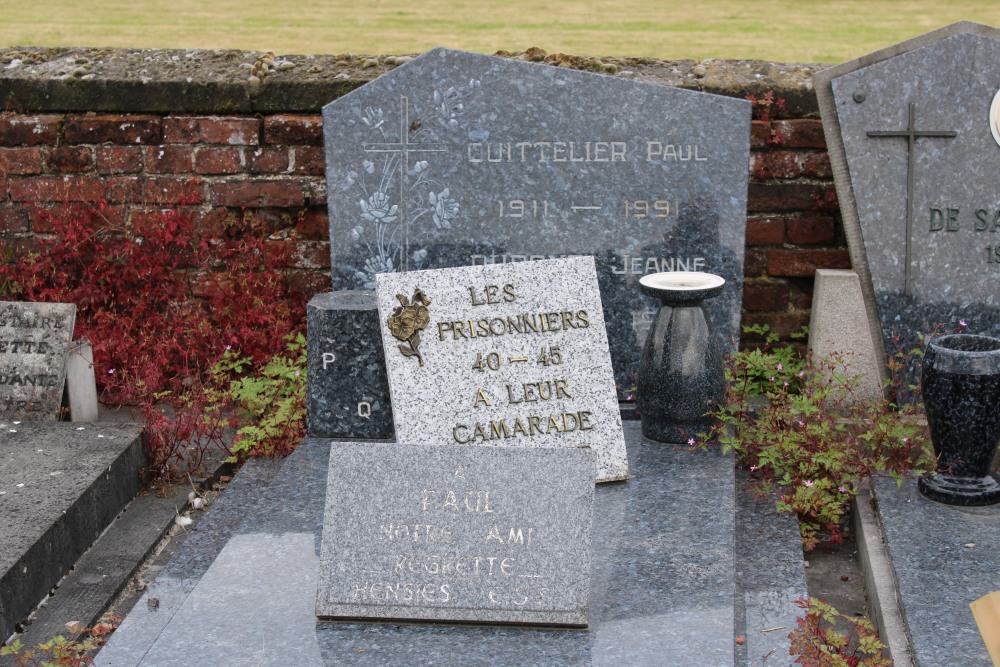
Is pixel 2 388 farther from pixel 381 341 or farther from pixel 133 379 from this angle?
pixel 381 341

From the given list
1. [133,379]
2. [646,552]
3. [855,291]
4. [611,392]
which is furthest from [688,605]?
[133,379]

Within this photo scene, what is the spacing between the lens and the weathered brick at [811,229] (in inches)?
195

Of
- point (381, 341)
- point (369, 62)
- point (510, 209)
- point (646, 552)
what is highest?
point (369, 62)

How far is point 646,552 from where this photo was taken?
10.5 feet

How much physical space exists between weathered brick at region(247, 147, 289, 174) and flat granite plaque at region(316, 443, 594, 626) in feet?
7.75

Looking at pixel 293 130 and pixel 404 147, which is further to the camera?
pixel 293 130

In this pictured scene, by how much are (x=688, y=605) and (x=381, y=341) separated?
1.56 m

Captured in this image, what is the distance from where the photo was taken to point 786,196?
16.2ft

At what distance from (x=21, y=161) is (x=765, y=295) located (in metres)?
3.26

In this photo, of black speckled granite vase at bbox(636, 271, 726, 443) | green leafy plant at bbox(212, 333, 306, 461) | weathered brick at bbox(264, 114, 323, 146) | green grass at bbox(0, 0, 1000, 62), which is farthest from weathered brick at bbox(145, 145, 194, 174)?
green grass at bbox(0, 0, 1000, 62)

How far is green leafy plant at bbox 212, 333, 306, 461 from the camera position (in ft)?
13.6

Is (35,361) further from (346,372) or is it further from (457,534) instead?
(457,534)

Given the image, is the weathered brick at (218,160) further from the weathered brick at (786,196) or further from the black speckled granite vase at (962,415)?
the black speckled granite vase at (962,415)

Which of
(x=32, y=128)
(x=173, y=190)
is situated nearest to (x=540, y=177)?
(x=173, y=190)
